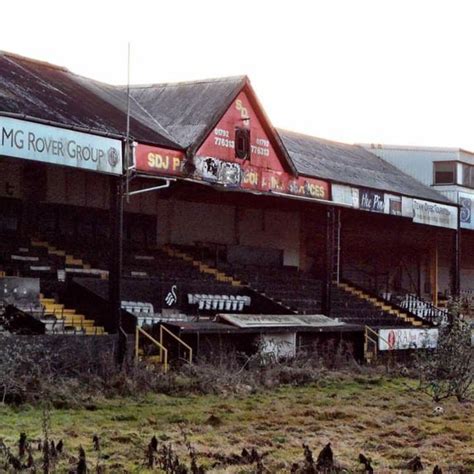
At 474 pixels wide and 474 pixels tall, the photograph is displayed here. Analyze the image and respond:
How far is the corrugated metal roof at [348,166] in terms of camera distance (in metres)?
36.7

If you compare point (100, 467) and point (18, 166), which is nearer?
point (100, 467)

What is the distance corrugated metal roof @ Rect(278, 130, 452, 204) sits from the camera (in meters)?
36.7

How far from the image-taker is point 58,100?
2692 cm

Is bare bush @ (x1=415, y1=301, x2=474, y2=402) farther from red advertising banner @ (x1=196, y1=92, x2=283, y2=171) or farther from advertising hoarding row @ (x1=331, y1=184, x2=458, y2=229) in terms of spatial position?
advertising hoarding row @ (x1=331, y1=184, x2=458, y2=229)

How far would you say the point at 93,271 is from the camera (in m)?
30.3

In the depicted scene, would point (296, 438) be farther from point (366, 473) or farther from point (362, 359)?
point (362, 359)

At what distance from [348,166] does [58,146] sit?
19.7m

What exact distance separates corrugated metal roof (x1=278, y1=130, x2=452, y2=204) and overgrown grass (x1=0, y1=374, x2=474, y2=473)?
531 inches

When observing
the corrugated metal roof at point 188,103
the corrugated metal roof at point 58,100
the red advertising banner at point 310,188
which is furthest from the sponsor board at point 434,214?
the corrugated metal roof at point 58,100

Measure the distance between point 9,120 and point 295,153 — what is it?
17.2 meters

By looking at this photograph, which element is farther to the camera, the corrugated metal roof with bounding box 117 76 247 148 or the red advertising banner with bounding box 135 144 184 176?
the corrugated metal roof with bounding box 117 76 247 148

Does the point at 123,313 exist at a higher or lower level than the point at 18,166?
lower

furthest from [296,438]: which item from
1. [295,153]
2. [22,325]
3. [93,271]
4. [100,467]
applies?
[295,153]

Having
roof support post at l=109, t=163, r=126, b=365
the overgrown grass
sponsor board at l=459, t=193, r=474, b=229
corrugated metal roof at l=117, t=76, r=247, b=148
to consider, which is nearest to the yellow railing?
corrugated metal roof at l=117, t=76, r=247, b=148
